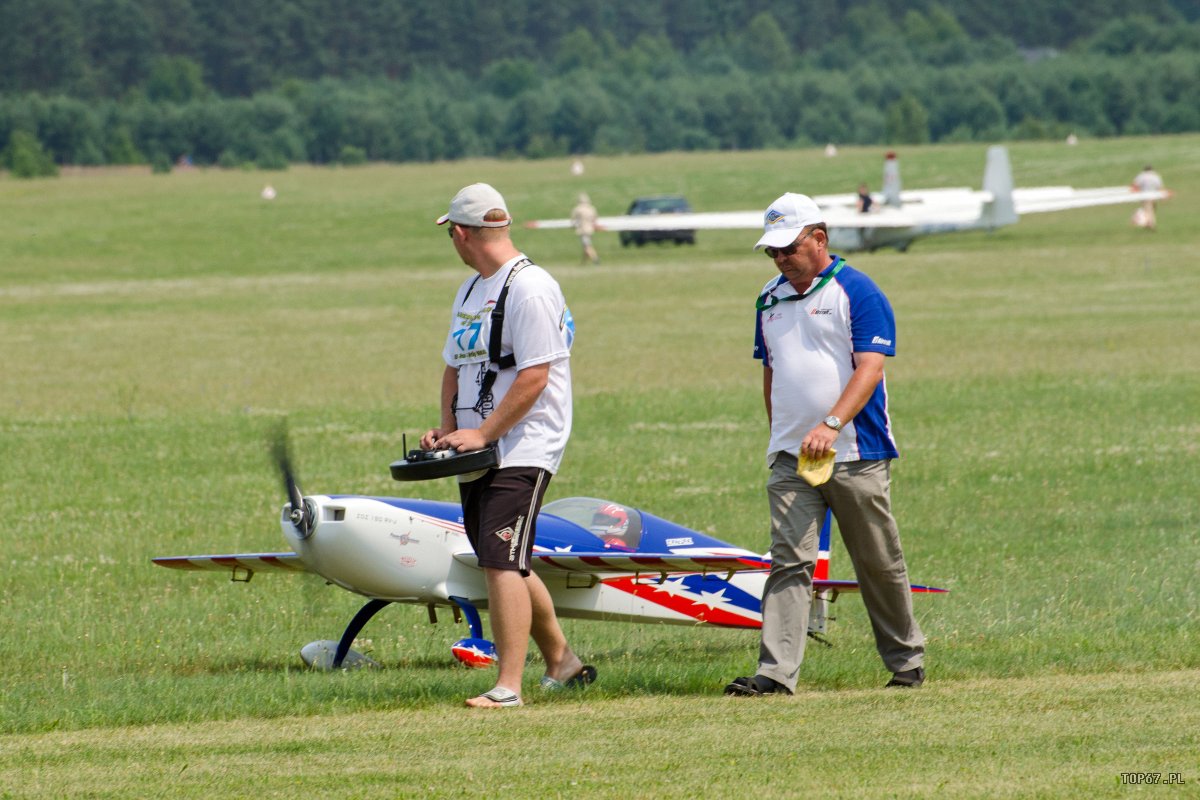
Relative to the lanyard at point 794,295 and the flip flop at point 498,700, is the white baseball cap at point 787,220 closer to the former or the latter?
the lanyard at point 794,295

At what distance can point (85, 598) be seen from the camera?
1084 cm

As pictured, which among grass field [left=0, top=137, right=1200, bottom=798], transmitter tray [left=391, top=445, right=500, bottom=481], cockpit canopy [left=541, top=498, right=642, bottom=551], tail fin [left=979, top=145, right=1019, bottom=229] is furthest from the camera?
tail fin [left=979, top=145, right=1019, bottom=229]

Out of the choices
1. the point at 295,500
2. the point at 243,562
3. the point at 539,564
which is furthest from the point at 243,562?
A: the point at 539,564

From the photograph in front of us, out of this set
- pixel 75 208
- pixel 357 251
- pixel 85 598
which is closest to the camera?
pixel 85 598

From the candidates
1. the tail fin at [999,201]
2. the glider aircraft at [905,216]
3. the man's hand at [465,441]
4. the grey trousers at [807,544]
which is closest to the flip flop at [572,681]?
the grey trousers at [807,544]

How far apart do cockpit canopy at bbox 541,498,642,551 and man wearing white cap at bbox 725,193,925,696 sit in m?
1.64

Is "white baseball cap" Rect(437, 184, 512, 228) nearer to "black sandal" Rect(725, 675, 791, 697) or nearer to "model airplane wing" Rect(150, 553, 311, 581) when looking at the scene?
"black sandal" Rect(725, 675, 791, 697)

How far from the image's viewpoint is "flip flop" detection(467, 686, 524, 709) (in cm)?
671

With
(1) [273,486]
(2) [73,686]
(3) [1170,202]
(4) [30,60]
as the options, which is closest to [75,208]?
(3) [1170,202]

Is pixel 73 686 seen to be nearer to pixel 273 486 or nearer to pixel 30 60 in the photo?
pixel 273 486

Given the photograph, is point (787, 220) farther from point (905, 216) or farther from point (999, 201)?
point (999, 201)

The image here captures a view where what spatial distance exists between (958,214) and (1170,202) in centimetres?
1872

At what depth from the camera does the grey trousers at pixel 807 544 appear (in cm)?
692

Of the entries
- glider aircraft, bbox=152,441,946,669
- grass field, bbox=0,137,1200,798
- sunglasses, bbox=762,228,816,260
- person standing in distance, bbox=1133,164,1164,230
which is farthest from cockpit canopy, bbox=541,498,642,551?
person standing in distance, bbox=1133,164,1164,230
